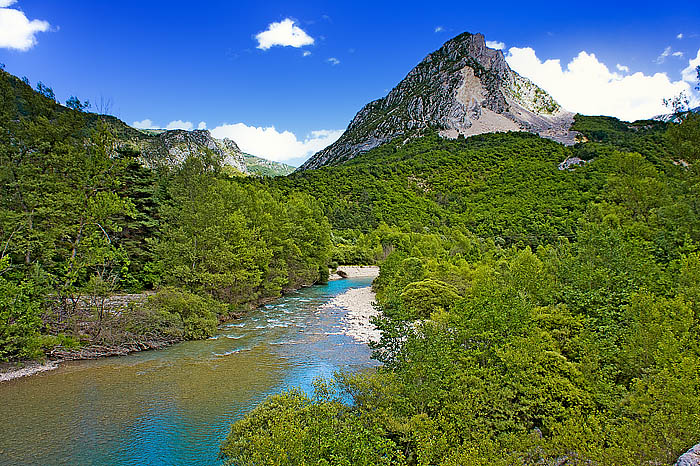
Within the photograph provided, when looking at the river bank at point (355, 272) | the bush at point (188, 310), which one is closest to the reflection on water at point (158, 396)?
the bush at point (188, 310)

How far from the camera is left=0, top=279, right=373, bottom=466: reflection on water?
11391 millimetres

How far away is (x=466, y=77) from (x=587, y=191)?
319 ft

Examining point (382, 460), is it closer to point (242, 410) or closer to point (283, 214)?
point (242, 410)

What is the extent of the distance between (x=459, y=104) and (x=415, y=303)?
12635 centimetres

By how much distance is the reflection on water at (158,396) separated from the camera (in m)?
11.4

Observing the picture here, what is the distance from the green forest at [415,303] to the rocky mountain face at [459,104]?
3682 inches

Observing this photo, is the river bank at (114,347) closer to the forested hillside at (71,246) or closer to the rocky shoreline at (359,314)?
the rocky shoreline at (359,314)

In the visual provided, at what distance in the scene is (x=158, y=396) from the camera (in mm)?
15188

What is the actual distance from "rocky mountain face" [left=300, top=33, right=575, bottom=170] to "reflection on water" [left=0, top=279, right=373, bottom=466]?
12161 centimetres

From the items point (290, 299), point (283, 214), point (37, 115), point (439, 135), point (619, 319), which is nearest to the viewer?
point (619, 319)

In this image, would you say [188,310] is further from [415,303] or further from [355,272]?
[355,272]

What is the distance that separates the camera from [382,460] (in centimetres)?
797

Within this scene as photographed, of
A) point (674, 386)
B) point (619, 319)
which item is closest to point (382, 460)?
point (674, 386)

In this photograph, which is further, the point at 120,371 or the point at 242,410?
the point at 120,371
